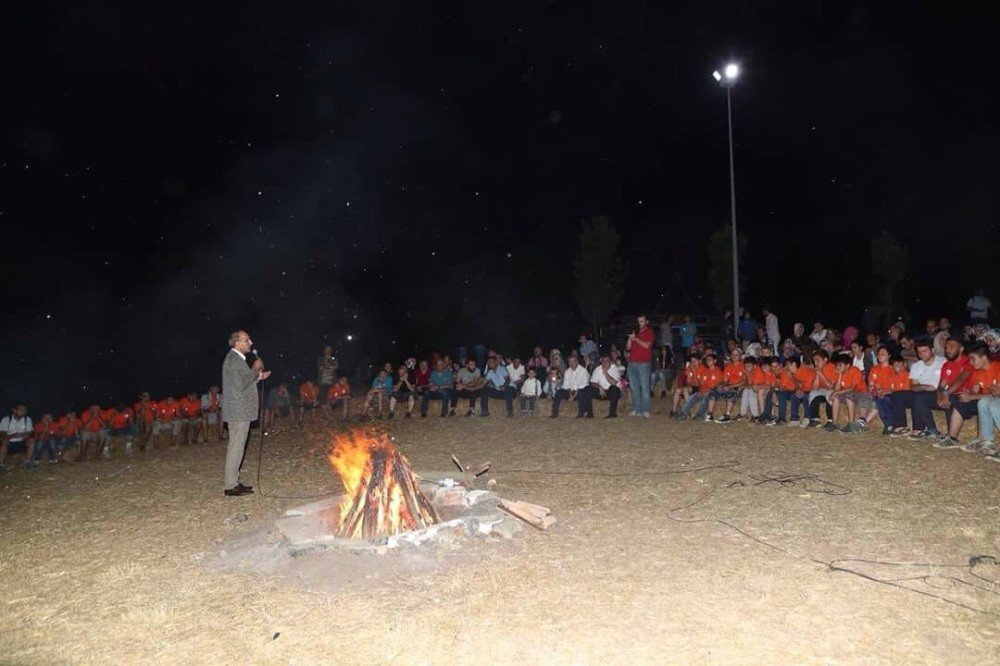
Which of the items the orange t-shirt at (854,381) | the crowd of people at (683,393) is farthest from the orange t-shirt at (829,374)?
the orange t-shirt at (854,381)

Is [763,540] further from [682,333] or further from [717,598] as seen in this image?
[682,333]

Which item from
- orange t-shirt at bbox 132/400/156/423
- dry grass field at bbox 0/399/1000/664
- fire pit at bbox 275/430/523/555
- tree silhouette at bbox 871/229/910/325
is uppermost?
tree silhouette at bbox 871/229/910/325

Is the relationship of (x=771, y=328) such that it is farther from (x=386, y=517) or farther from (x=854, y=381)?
(x=386, y=517)

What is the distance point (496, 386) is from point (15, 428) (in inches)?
385

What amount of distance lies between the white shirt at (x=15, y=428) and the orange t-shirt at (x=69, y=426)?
0.54m

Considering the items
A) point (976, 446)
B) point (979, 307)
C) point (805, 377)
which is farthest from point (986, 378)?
point (979, 307)

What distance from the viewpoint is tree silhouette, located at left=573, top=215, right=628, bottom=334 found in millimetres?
35500

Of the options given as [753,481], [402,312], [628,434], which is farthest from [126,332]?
[753,481]

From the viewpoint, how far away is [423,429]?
13.3 m

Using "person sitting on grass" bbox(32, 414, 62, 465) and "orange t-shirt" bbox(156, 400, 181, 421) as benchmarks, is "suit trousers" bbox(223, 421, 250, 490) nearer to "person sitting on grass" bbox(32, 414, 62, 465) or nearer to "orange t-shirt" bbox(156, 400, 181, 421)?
"orange t-shirt" bbox(156, 400, 181, 421)

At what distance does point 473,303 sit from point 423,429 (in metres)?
21.6

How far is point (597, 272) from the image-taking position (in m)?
35.6

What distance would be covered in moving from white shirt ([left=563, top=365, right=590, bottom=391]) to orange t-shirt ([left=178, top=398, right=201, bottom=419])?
820 cm

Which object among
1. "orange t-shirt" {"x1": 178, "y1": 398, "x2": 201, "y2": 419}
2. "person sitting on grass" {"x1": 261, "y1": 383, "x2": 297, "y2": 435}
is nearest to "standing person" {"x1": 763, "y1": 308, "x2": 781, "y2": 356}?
"person sitting on grass" {"x1": 261, "y1": 383, "x2": 297, "y2": 435}
